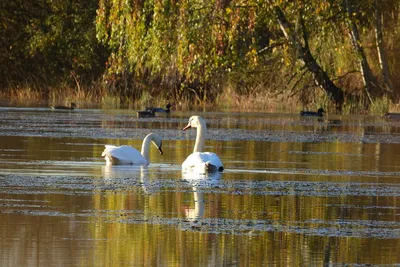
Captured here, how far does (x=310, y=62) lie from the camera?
40531 mm

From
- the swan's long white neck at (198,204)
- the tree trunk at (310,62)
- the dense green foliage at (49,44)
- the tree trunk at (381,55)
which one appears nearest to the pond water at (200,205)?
the swan's long white neck at (198,204)

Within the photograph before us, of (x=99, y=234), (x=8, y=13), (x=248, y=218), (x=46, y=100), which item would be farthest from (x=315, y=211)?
(x=8, y=13)

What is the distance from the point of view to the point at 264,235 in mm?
9961

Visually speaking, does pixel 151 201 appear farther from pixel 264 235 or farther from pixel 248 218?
pixel 264 235

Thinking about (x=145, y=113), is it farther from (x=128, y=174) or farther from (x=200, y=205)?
(x=200, y=205)

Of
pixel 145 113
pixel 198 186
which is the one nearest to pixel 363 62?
pixel 145 113

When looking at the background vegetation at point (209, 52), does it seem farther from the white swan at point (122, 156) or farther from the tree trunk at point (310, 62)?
the white swan at point (122, 156)

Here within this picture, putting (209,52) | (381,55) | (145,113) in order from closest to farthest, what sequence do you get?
(145,113), (209,52), (381,55)

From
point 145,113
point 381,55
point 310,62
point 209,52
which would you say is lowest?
point 145,113

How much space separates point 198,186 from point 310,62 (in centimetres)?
2658

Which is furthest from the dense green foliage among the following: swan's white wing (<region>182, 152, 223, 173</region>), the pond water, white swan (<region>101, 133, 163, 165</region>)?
swan's white wing (<region>182, 152, 223, 173</region>)

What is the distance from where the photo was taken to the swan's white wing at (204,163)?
16.5 metres

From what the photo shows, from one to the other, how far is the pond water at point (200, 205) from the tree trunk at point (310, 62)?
15.3 meters

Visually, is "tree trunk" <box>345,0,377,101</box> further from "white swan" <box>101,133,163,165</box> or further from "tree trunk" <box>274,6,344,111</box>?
"white swan" <box>101,133,163,165</box>
